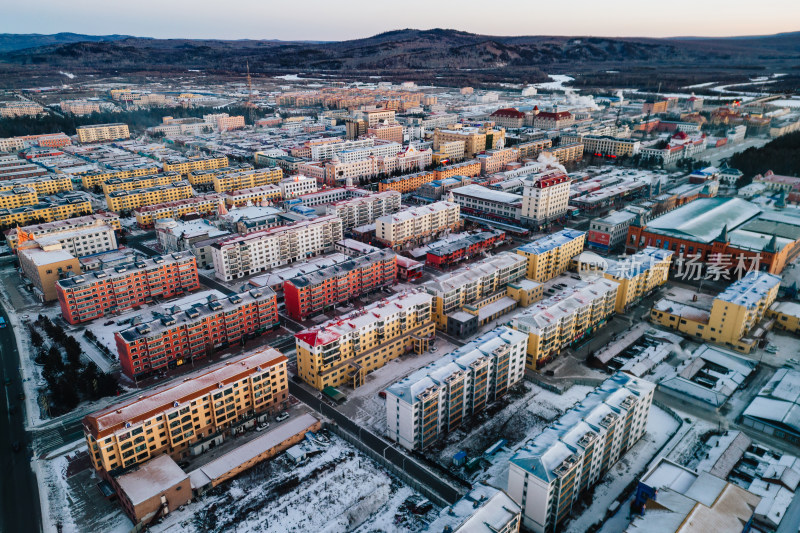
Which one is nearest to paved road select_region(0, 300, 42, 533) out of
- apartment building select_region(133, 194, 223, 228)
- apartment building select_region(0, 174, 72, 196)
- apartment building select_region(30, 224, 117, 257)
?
apartment building select_region(30, 224, 117, 257)

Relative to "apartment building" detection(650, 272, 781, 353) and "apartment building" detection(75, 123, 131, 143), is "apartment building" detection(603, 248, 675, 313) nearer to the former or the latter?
"apartment building" detection(650, 272, 781, 353)

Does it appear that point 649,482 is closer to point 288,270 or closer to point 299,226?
point 288,270

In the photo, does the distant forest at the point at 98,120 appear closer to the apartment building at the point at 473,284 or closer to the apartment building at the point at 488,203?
the apartment building at the point at 488,203

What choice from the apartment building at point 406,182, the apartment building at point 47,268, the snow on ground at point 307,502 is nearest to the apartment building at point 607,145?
the apartment building at point 406,182

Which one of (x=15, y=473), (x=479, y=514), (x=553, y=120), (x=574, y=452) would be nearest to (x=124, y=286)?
(x=15, y=473)

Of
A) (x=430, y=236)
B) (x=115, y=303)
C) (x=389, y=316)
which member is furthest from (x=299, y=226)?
(x=389, y=316)

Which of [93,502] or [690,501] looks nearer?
[690,501]

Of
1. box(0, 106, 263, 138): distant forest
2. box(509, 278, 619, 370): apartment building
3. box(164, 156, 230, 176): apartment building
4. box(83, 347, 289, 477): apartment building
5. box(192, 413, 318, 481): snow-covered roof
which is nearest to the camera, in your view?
box(83, 347, 289, 477): apartment building
